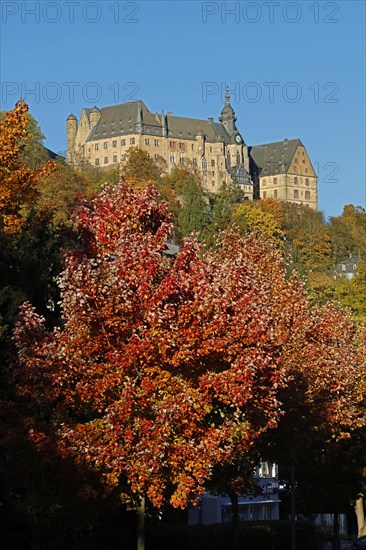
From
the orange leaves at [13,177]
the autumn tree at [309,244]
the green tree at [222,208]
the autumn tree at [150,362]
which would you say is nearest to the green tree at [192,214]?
the green tree at [222,208]

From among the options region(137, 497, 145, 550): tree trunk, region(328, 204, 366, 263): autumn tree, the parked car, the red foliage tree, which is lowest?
the parked car

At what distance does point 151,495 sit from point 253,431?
13.7 feet

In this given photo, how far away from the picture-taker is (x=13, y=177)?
3569cm

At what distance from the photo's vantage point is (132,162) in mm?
165875

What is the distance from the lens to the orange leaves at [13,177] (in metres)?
35.5

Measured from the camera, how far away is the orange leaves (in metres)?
35.5

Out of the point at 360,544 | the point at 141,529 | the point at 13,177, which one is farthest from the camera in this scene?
the point at 360,544

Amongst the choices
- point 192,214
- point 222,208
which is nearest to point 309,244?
point 222,208

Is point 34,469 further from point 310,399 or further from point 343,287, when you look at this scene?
point 343,287

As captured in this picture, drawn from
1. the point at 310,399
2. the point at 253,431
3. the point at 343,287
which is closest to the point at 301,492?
the point at 310,399

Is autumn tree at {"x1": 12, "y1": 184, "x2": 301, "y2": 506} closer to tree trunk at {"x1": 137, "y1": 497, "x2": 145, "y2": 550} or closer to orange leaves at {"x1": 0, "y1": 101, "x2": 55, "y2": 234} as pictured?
tree trunk at {"x1": 137, "y1": 497, "x2": 145, "y2": 550}

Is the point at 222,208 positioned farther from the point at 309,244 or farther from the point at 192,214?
the point at 309,244

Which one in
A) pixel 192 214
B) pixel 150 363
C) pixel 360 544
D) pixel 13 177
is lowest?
pixel 360 544

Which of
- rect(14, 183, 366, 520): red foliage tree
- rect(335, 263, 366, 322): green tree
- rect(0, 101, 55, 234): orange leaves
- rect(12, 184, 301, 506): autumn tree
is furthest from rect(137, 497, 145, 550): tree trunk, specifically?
rect(335, 263, 366, 322): green tree
